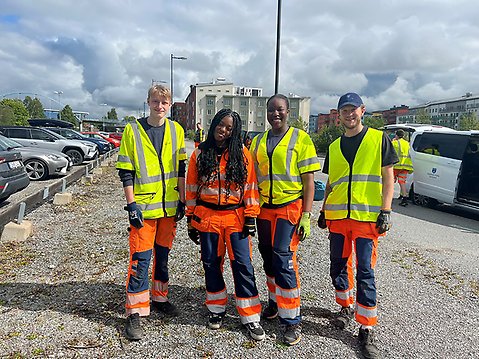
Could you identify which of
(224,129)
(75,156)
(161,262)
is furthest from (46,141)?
(224,129)

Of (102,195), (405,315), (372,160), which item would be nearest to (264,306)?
(405,315)

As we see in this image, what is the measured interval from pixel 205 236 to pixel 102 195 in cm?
703

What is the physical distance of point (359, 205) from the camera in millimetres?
3082

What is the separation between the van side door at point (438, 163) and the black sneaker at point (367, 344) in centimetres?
675

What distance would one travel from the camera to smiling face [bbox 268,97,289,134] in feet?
10.0

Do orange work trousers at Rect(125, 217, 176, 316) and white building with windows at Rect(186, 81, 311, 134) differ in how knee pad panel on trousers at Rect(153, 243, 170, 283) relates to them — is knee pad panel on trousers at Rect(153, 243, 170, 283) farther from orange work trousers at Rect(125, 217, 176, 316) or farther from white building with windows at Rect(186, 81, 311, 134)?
white building with windows at Rect(186, 81, 311, 134)

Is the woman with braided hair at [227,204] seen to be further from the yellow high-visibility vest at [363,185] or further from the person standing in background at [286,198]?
the yellow high-visibility vest at [363,185]

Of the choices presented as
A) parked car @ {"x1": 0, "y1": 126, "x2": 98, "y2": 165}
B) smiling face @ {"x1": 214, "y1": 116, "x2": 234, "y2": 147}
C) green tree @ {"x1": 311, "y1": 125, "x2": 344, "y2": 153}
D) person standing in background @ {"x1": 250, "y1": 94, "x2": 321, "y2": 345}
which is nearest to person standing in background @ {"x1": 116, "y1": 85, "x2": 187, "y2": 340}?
smiling face @ {"x1": 214, "y1": 116, "x2": 234, "y2": 147}

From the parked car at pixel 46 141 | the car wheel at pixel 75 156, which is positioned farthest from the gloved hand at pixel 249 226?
the car wheel at pixel 75 156

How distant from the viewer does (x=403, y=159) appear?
31.7ft

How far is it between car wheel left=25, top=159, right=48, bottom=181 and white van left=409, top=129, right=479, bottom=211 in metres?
10.7

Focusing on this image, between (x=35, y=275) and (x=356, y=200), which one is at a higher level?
(x=356, y=200)

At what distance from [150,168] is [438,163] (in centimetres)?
806

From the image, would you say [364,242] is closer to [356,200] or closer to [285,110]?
[356,200]
